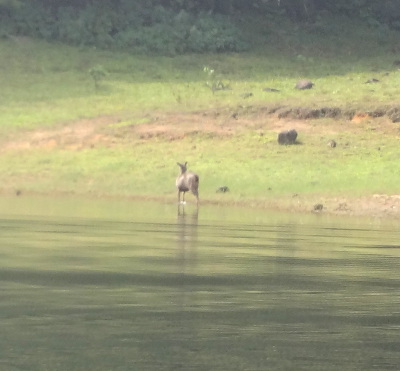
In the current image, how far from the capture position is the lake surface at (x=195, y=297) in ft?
32.2

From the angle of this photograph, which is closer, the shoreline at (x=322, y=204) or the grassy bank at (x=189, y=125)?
the shoreline at (x=322, y=204)

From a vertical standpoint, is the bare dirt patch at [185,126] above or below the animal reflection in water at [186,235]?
above

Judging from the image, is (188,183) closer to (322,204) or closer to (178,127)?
(322,204)

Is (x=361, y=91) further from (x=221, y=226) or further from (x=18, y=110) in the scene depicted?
(x=221, y=226)

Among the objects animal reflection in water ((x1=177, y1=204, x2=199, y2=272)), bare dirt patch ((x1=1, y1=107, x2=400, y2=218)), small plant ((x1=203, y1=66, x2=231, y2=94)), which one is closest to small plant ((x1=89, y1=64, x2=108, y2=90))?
small plant ((x1=203, y1=66, x2=231, y2=94))

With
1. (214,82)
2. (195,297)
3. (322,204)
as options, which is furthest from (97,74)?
(195,297)

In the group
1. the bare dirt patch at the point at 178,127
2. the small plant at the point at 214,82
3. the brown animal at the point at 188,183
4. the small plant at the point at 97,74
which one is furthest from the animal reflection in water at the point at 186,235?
the small plant at the point at 97,74

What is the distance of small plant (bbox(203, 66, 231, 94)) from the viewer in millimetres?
43375

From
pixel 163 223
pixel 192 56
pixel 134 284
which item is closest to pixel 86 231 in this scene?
pixel 163 223

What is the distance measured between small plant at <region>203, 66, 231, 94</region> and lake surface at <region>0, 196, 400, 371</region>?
68.5 ft

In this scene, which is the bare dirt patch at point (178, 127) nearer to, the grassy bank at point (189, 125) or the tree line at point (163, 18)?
the grassy bank at point (189, 125)

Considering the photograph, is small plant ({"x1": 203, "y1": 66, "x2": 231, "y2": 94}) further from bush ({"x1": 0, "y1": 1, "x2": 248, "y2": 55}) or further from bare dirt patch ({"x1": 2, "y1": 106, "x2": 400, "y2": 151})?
bush ({"x1": 0, "y1": 1, "x2": 248, "y2": 55})

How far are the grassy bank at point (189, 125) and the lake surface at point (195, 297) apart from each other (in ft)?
31.4

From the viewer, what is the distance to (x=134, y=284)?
13844 mm
